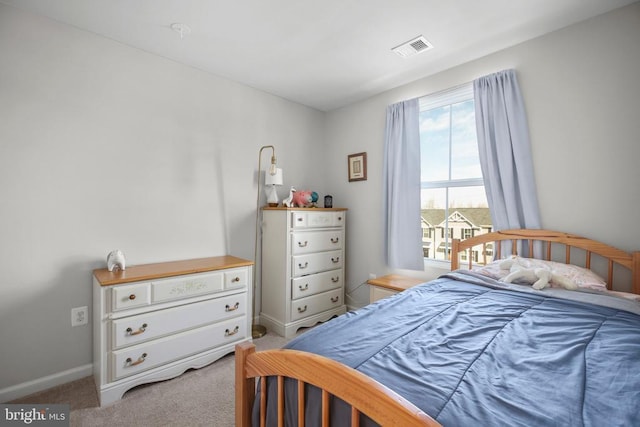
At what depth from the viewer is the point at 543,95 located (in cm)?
215

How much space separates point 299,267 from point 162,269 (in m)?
1.22

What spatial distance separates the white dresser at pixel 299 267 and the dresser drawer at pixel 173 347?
0.50 meters

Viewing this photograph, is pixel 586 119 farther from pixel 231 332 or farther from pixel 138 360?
pixel 138 360

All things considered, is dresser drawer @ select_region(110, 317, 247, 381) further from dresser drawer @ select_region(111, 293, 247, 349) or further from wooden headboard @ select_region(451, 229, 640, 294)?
wooden headboard @ select_region(451, 229, 640, 294)

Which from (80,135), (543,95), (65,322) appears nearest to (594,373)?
(543,95)

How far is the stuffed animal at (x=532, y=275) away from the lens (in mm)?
1799

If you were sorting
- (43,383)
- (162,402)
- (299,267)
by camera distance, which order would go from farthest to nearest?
(299,267) < (43,383) < (162,402)

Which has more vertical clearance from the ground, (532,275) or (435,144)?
(435,144)

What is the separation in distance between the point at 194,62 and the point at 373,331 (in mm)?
2660

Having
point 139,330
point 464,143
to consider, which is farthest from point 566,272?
point 139,330

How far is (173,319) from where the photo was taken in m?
2.04

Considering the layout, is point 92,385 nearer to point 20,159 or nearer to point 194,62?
point 20,159

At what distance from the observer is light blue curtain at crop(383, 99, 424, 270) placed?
2863 mm

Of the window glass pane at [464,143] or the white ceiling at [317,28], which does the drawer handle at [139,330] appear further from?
the window glass pane at [464,143]
